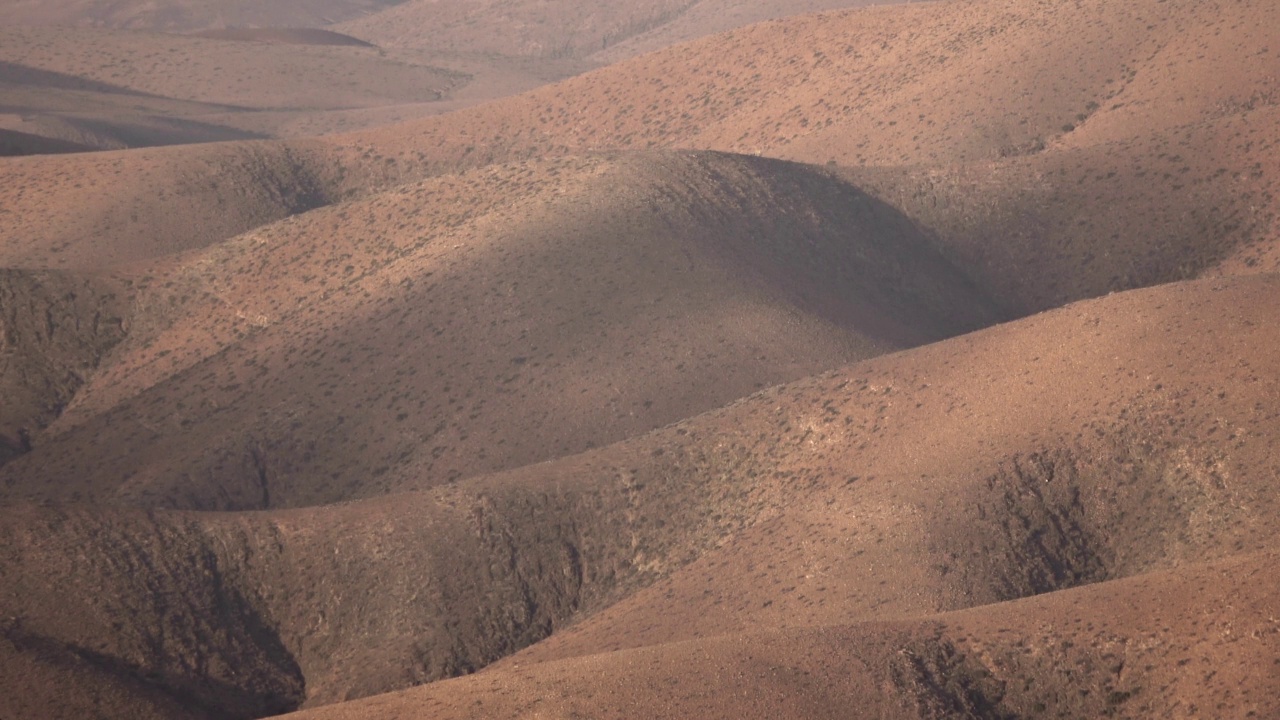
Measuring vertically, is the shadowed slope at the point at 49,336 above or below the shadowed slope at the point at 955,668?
below

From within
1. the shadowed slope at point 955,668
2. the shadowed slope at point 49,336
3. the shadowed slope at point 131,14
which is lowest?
the shadowed slope at point 49,336

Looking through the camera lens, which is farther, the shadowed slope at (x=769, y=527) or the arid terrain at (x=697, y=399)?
the shadowed slope at (x=769, y=527)

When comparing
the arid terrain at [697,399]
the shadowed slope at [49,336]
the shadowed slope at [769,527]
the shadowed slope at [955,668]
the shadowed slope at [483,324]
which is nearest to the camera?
the shadowed slope at [955,668]

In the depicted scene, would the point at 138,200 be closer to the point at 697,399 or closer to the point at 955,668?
the point at 697,399

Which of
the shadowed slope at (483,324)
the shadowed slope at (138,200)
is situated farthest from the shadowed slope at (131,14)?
the shadowed slope at (483,324)

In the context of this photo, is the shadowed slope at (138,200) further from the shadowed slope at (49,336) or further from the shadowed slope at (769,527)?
the shadowed slope at (769,527)

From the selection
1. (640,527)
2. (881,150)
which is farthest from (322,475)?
(881,150)

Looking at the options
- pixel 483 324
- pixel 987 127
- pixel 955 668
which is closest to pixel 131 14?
pixel 987 127

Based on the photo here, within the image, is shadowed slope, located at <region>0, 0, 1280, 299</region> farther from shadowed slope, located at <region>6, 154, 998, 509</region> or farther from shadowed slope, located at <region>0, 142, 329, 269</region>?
shadowed slope, located at <region>6, 154, 998, 509</region>
